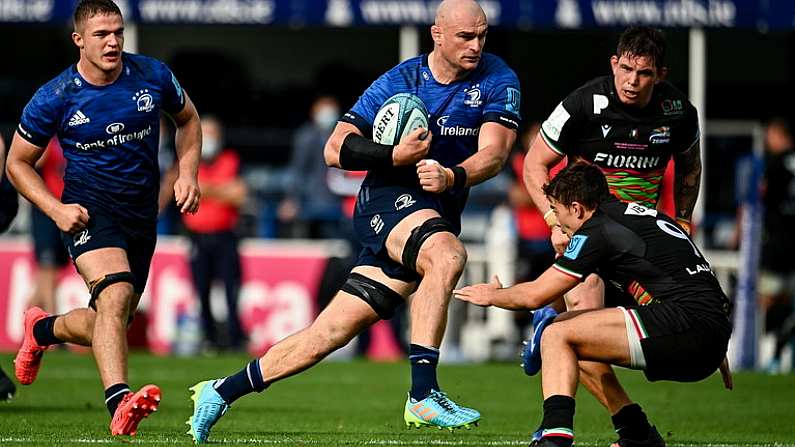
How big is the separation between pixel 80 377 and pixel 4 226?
141 inches

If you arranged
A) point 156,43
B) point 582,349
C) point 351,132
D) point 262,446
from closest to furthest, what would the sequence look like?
point 582,349 < point 262,446 < point 351,132 < point 156,43

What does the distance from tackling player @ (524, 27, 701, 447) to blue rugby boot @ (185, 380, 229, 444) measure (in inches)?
80.6

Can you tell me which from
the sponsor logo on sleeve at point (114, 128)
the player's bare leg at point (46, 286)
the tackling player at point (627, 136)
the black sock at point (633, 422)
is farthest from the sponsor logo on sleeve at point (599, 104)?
Answer: the player's bare leg at point (46, 286)

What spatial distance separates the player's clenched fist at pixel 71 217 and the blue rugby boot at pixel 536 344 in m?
2.64

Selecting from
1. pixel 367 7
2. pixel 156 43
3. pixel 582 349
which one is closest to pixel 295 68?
pixel 156 43

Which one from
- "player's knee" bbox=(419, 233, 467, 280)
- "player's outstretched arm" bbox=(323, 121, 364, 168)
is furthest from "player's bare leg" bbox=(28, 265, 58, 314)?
"player's knee" bbox=(419, 233, 467, 280)

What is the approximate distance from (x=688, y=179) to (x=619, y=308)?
1926 mm

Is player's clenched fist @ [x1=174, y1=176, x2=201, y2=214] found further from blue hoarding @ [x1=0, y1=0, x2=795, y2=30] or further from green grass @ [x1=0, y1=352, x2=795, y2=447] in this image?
blue hoarding @ [x1=0, y1=0, x2=795, y2=30]

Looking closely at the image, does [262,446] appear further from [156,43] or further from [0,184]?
[156,43]

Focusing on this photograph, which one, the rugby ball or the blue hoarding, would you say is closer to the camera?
the rugby ball

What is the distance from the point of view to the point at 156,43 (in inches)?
973

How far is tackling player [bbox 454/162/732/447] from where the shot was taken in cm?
715

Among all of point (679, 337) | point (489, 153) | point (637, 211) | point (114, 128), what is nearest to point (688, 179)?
point (489, 153)

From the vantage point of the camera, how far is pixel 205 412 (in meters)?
7.98
